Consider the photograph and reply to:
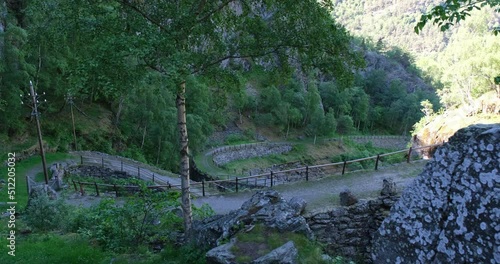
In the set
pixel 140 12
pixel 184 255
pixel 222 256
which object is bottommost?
pixel 184 255

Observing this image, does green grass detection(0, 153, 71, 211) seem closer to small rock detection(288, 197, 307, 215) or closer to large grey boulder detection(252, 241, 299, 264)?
small rock detection(288, 197, 307, 215)

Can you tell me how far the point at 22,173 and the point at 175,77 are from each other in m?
23.2

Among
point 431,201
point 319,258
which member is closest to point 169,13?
point 319,258

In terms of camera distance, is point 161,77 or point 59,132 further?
point 59,132

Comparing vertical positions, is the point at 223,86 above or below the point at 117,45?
below

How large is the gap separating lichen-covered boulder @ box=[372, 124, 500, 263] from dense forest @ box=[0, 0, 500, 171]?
13.9 feet

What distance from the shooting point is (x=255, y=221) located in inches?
271

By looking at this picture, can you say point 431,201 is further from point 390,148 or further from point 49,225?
point 390,148

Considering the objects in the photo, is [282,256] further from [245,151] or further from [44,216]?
[245,151]

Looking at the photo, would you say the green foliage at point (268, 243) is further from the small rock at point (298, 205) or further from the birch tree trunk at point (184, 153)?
the birch tree trunk at point (184, 153)

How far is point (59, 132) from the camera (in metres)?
31.3

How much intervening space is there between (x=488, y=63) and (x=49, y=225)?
37.0 m

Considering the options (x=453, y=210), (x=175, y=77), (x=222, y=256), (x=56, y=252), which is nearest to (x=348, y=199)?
(x=222, y=256)

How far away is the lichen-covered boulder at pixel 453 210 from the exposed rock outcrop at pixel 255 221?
3.59 meters
